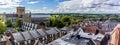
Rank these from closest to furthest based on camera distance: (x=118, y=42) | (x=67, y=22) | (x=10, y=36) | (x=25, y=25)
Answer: (x=118, y=42), (x=10, y=36), (x=25, y=25), (x=67, y=22)

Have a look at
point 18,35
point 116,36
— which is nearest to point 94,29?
point 18,35

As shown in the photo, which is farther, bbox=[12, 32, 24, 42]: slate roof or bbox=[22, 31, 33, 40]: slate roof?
bbox=[22, 31, 33, 40]: slate roof

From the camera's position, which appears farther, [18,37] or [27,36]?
[27,36]

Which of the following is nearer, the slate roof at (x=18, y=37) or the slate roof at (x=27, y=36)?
the slate roof at (x=18, y=37)

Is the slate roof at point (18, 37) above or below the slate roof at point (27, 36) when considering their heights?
above

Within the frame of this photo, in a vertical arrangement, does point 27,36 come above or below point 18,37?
below

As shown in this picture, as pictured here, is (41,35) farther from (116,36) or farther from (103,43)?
(116,36)

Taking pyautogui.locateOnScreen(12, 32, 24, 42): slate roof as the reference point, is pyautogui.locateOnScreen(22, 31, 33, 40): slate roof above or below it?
below

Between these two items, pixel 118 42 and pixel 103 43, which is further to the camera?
pixel 103 43

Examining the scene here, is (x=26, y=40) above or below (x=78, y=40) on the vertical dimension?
below

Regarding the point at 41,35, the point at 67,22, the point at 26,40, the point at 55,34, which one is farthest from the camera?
the point at 67,22

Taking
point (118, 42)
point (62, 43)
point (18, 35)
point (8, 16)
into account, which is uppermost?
point (118, 42)
